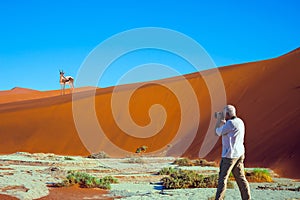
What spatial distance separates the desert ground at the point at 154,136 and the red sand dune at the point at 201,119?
0.05 meters

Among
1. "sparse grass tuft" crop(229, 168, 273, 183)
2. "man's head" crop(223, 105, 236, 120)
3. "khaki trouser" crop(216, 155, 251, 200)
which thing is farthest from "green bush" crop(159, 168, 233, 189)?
"man's head" crop(223, 105, 236, 120)

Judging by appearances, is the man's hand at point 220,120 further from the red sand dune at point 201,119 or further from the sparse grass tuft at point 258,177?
the red sand dune at point 201,119

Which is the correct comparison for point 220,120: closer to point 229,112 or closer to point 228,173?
point 229,112

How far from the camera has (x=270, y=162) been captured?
20.0 metres

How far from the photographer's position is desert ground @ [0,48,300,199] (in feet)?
45.8

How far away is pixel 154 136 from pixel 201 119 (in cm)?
430

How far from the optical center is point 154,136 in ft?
116

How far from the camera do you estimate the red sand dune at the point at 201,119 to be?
70.6ft

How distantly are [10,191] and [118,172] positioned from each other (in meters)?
8.15

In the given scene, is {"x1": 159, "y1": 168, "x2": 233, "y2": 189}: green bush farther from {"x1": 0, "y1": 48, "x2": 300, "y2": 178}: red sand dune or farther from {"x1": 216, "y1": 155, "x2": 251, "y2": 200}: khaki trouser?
{"x1": 0, "y1": 48, "x2": 300, "y2": 178}: red sand dune

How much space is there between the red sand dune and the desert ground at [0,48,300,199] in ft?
0.17

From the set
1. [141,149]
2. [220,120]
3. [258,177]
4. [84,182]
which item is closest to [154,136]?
[141,149]

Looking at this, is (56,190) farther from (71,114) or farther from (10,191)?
(71,114)

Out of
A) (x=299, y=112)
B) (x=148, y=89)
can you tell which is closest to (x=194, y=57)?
(x=299, y=112)
